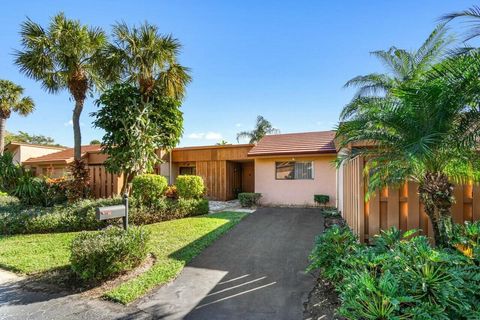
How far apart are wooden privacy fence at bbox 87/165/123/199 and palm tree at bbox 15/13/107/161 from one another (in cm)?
123

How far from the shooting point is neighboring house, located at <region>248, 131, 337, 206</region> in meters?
13.3

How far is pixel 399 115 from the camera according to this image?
412cm

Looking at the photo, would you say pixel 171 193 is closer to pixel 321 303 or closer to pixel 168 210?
pixel 168 210

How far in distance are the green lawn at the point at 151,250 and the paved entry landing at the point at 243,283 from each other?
0.29 metres

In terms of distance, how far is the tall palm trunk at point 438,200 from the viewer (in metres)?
4.12

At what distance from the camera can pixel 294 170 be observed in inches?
556

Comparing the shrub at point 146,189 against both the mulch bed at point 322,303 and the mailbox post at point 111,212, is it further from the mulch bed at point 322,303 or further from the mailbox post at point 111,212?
the mulch bed at point 322,303

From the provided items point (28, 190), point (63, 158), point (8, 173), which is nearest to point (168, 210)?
point (28, 190)

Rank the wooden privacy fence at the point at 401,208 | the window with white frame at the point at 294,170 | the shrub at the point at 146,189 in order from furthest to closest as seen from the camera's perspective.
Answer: the window with white frame at the point at 294,170 → the shrub at the point at 146,189 → the wooden privacy fence at the point at 401,208

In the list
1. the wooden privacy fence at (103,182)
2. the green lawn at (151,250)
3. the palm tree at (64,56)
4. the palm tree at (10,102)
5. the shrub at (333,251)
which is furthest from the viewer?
the palm tree at (10,102)

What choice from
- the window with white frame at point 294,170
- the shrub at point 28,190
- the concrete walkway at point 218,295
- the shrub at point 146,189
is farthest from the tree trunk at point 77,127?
the window with white frame at point 294,170

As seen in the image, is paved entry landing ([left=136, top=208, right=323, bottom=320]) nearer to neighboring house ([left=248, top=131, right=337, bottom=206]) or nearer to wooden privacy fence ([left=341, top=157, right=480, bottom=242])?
wooden privacy fence ([left=341, top=157, right=480, bottom=242])

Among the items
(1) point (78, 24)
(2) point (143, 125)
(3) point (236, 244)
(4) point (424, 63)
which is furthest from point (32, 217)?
(4) point (424, 63)

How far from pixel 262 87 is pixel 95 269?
12.7 m
